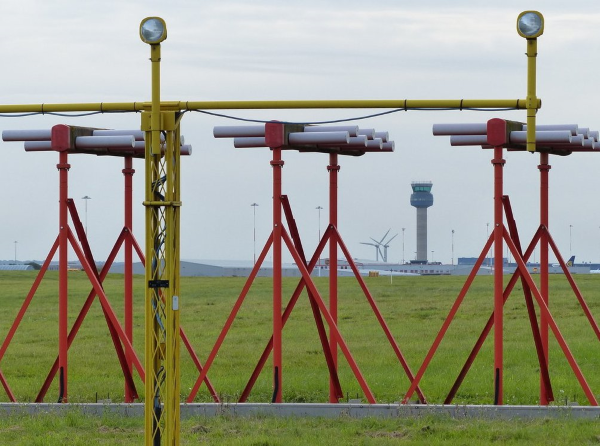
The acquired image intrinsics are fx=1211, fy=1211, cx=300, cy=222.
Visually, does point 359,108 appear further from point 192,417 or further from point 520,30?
point 192,417

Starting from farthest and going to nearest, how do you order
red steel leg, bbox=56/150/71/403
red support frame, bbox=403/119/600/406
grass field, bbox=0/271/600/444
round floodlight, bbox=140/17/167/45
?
grass field, bbox=0/271/600/444, red steel leg, bbox=56/150/71/403, red support frame, bbox=403/119/600/406, round floodlight, bbox=140/17/167/45

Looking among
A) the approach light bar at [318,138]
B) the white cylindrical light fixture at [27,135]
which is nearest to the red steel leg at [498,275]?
the approach light bar at [318,138]

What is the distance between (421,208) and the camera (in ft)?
564

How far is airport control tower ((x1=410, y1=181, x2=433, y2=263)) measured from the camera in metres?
169

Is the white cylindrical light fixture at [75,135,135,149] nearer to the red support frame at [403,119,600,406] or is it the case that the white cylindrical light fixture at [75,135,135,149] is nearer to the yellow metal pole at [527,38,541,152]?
the red support frame at [403,119,600,406]

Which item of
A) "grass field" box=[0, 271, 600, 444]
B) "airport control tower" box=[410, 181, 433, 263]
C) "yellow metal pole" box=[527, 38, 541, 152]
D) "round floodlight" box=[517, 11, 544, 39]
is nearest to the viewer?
"round floodlight" box=[517, 11, 544, 39]

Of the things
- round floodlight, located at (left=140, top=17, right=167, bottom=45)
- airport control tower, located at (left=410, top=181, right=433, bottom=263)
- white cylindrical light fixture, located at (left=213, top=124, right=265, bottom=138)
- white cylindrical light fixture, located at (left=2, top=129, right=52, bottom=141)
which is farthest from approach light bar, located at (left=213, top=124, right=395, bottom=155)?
airport control tower, located at (left=410, top=181, right=433, bottom=263)

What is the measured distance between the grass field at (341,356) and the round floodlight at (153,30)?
509 cm

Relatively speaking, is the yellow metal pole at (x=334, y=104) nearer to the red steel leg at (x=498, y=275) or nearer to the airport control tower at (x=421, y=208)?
the red steel leg at (x=498, y=275)

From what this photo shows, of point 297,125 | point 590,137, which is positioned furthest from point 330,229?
point 590,137

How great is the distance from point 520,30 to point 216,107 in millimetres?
3277

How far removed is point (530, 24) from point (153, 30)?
3.87 m

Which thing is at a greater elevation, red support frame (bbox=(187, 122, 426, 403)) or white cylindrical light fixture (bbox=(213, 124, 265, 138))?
white cylindrical light fixture (bbox=(213, 124, 265, 138))

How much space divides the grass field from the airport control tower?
127771mm
